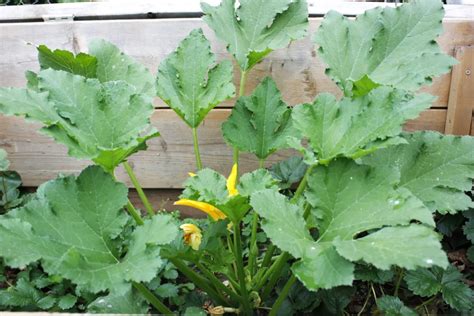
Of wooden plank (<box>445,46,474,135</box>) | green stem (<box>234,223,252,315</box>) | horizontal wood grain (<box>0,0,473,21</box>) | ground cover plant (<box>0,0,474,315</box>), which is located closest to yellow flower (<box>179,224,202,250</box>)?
ground cover plant (<box>0,0,474,315</box>)

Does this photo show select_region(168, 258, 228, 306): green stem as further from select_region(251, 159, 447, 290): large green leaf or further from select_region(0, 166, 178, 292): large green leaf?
select_region(251, 159, 447, 290): large green leaf

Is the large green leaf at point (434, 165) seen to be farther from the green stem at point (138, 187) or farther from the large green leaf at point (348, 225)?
the green stem at point (138, 187)

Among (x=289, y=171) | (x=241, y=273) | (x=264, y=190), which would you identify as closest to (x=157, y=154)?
(x=289, y=171)

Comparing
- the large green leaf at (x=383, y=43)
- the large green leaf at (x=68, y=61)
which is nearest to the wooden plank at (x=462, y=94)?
the large green leaf at (x=383, y=43)

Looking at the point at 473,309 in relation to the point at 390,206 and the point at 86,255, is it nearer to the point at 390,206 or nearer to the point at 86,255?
the point at 390,206

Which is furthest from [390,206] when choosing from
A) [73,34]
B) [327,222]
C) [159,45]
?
[73,34]

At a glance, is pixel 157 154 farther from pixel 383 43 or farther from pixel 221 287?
pixel 383 43
